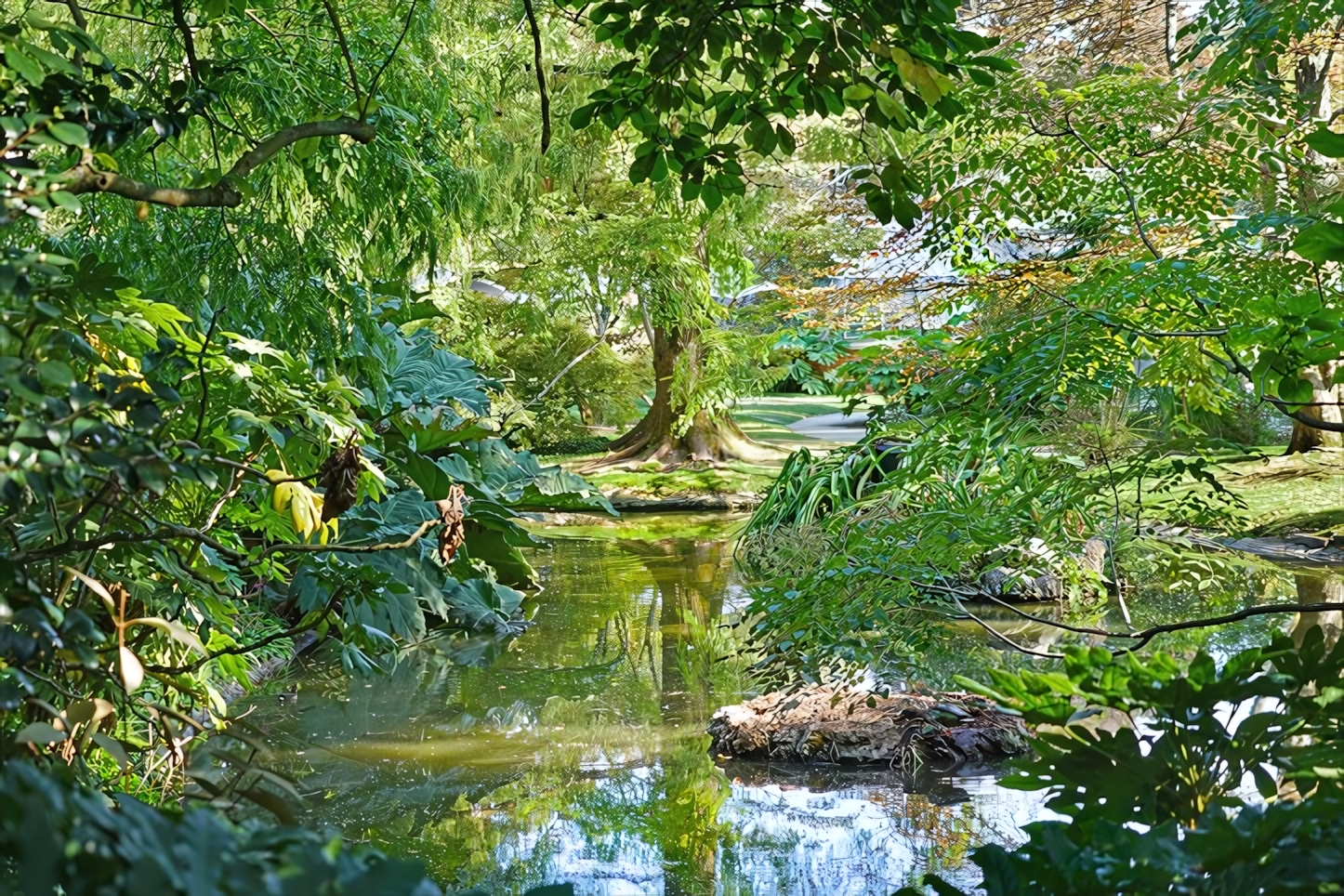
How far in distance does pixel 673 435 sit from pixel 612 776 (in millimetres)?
9116

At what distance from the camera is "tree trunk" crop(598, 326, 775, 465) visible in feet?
43.2

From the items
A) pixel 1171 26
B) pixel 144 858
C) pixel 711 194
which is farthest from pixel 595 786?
pixel 1171 26

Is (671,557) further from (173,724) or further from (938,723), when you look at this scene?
(173,724)

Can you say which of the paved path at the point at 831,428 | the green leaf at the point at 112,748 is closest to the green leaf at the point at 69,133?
the green leaf at the point at 112,748

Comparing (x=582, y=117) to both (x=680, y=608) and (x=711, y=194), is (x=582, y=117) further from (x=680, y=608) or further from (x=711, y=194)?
(x=680, y=608)

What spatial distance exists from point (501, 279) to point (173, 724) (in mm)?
10703

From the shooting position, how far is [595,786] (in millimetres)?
4012

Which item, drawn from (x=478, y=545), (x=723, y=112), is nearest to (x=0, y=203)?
(x=723, y=112)

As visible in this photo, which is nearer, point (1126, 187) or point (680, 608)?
point (1126, 187)

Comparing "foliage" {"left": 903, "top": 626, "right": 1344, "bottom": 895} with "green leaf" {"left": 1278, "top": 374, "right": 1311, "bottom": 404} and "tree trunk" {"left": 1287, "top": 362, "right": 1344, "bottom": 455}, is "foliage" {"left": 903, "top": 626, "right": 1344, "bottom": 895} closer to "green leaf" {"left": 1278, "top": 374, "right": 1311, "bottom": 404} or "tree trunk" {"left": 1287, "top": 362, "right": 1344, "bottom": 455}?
"green leaf" {"left": 1278, "top": 374, "right": 1311, "bottom": 404}

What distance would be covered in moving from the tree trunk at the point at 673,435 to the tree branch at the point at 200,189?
10.9 meters

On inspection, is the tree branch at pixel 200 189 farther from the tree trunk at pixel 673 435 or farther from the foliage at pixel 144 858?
the tree trunk at pixel 673 435

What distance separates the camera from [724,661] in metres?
5.63

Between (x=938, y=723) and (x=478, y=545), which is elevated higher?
(x=478, y=545)
